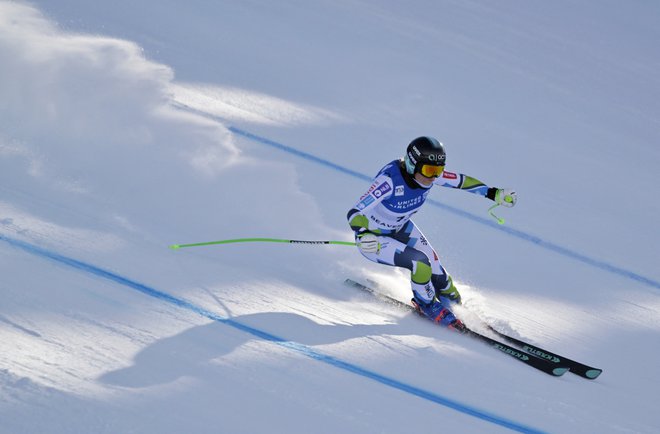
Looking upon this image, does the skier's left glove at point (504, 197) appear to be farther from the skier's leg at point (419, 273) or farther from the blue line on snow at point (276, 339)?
the blue line on snow at point (276, 339)

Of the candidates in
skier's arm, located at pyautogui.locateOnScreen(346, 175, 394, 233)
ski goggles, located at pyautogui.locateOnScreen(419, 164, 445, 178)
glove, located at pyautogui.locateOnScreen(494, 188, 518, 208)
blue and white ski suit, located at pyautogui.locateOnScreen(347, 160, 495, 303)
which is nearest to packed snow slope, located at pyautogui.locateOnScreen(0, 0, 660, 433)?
blue and white ski suit, located at pyautogui.locateOnScreen(347, 160, 495, 303)

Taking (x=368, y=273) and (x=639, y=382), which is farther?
(x=368, y=273)

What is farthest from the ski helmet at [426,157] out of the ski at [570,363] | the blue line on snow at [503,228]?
the blue line on snow at [503,228]

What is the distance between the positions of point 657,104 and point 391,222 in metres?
6.78

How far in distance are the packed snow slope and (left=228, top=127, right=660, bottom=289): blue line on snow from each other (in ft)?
0.07

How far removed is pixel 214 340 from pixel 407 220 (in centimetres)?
149

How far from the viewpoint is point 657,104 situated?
382 inches

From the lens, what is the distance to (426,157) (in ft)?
13.2

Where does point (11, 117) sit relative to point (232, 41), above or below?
below

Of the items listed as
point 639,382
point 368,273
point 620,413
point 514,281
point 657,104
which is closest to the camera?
point 620,413

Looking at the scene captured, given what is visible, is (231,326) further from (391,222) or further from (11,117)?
(11,117)

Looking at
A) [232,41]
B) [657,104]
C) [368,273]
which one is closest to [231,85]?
[232,41]

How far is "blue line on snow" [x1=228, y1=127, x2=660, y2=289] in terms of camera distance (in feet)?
18.7

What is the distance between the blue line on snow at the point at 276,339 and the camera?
3424mm
